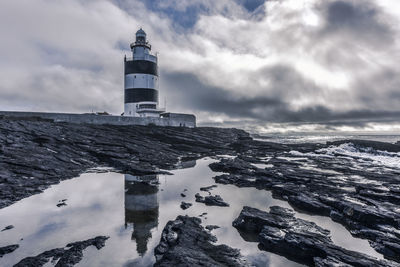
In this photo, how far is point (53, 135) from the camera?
20938 mm

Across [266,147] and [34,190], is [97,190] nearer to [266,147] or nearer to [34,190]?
[34,190]

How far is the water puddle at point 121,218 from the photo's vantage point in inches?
251

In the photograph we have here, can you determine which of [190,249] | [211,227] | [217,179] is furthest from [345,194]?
[190,249]

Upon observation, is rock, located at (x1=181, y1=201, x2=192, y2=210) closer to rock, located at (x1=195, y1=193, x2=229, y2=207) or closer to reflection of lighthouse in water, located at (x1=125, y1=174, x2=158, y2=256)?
rock, located at (x1=195, y1=193, x2=229, y2=207)

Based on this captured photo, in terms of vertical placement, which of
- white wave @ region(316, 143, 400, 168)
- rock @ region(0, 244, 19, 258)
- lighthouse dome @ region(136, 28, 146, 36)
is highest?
lighthouse dome @ region(136, 28, 146, 36)

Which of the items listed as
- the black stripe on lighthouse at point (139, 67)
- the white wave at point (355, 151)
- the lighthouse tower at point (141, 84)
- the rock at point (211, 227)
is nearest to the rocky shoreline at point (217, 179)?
the rock at point (211, 227)

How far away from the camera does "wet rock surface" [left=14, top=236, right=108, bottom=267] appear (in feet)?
18.3

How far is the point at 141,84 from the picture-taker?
38.9 m

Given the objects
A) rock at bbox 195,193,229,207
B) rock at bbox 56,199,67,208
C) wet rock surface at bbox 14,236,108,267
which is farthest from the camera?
rock at bbox 195,193,229,207

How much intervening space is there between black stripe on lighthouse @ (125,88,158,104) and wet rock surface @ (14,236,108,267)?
112 ft

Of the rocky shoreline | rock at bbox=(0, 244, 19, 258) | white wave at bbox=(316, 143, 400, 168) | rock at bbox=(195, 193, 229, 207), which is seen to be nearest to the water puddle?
rock at bbox=(0, 244, 19, 258)

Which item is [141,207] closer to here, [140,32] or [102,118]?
[102,118]

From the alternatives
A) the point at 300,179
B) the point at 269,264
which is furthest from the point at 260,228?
the point at 300,179

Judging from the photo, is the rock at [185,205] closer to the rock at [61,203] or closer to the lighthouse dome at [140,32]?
the rock at [61,203]
